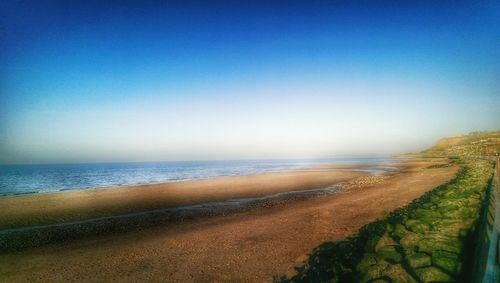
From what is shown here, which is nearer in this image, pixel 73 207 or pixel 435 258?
pixel 435 258

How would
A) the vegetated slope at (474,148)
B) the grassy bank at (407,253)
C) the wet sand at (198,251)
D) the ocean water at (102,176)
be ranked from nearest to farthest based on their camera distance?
the grassy bank at (407,253)
the wet sand at (198,251)
the ocean water at (102,176)
the vegetated slope at (474,148)

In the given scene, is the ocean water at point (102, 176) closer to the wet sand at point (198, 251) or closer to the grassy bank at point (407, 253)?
the wet sand at point (198, 251)

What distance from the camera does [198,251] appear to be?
944cm

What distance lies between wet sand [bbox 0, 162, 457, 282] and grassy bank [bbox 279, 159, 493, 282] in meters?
1.29

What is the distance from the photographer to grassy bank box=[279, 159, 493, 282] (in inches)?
201

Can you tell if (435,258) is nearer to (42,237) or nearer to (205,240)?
(205,240)

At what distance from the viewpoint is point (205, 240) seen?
1066cm

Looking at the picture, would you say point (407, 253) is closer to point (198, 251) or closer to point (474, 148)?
point (198, 251)

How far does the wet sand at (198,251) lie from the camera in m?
7.81

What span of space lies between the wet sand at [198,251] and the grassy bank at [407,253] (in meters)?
1.29

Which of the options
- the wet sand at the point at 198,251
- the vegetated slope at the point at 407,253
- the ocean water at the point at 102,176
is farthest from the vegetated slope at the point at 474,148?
the wet sand at the point at 198,251

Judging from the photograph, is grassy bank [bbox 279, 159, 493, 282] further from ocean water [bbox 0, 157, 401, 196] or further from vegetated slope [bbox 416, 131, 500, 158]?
vegetated slope [bbox 416, 131, 500, 158]

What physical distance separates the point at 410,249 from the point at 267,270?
4.04m

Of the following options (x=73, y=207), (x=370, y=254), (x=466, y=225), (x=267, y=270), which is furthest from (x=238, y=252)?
(x=73, y=207)
